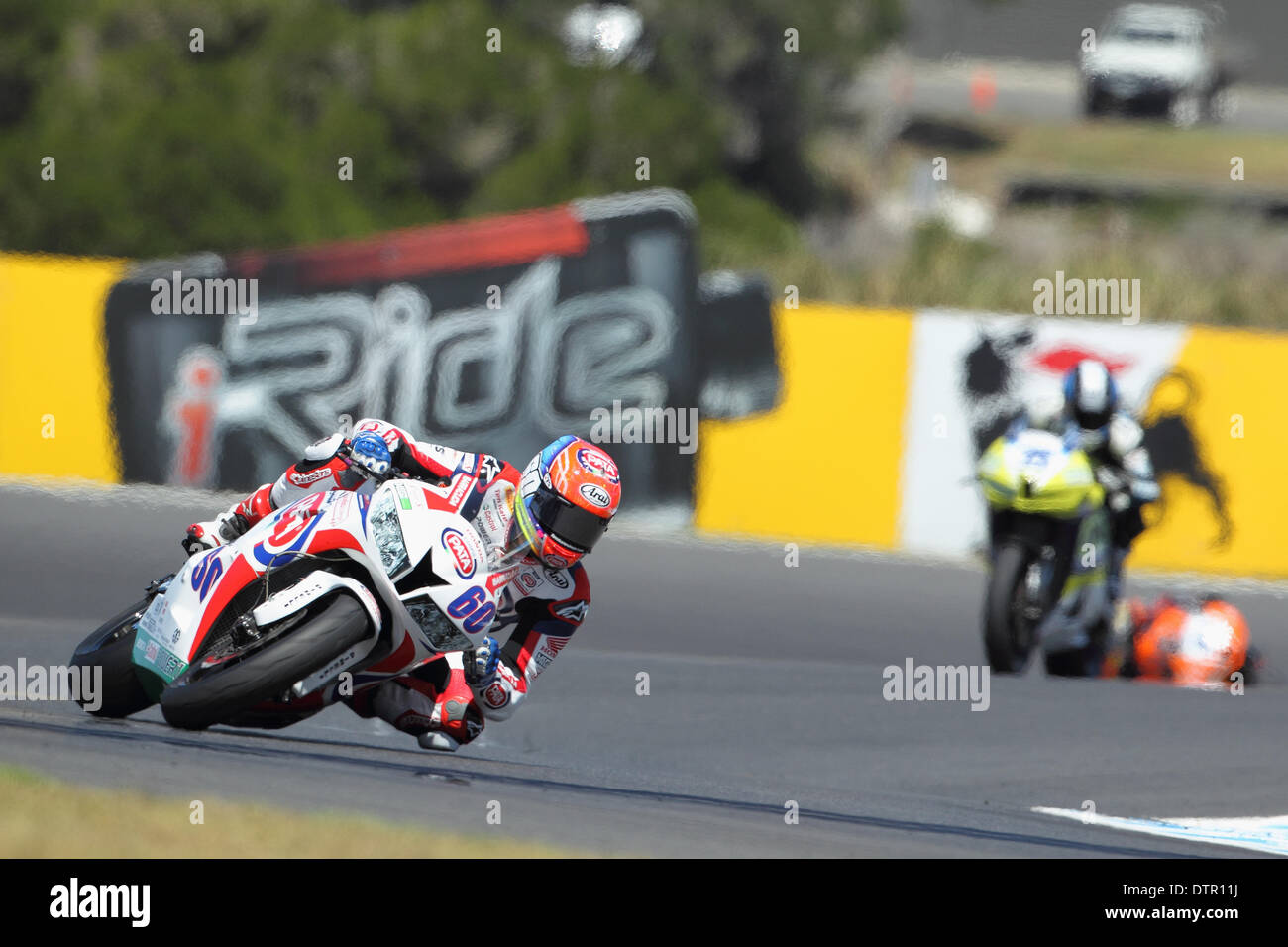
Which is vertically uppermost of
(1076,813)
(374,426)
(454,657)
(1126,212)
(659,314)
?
(1126,212)

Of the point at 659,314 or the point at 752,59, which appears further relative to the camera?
the point at 752,59

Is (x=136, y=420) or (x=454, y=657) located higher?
(x=136, y=420)

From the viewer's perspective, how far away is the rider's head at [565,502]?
212 inches

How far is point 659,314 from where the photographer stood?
11.9 meters

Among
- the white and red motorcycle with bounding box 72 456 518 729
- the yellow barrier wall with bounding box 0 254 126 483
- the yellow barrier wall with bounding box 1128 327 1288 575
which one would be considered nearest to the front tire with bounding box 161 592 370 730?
the white and red motorcycle with bounding box 72 456 518 729

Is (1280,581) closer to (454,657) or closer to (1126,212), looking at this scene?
(454,657)

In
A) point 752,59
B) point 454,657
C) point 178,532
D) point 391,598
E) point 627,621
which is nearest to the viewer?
point 391,598

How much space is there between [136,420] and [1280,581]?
24.1ft

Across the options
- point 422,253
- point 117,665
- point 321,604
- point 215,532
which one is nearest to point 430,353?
point 422,253

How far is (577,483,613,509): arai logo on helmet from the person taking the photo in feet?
17.7

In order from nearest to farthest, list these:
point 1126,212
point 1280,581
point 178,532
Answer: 1. point 178,532
2. point 1280,581
3. point 1126,212

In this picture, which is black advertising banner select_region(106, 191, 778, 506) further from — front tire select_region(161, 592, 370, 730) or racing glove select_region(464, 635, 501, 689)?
front tire select_region(161, 592, 370, 730)

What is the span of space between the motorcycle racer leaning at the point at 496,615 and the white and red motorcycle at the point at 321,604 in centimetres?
12

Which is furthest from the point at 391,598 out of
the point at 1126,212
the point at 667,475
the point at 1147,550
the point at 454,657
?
the point at 1126,212
